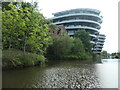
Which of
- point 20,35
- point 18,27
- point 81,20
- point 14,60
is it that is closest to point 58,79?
point 14,60

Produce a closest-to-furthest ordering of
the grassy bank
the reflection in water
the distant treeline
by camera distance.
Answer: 1. the reflection in water
2. the grassy bank
3. the distant treeline

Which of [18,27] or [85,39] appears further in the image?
[85,39]

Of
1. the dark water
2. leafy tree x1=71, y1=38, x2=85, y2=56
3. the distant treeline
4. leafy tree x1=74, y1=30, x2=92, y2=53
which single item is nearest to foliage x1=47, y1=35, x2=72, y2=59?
leafy tree x1=71, y1=38, x2=85, y2=56

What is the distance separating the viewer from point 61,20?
241 feet

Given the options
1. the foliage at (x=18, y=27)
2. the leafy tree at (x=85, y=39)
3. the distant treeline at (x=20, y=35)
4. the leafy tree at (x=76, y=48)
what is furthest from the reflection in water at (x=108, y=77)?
the leafy tree at (x=85, y=39)

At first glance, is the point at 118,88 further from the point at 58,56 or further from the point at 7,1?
the point at 58,56

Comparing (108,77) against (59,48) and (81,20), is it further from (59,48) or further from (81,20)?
(81,20)

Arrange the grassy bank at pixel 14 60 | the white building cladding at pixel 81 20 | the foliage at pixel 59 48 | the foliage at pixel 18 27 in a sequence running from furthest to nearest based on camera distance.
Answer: the white building cladding at pixel 81 20, the foliage at pixel 59 48, the foliage at pixel 18 27, the grassy bank at pixel 14 60

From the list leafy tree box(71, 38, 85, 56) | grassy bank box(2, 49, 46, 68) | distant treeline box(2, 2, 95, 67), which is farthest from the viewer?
leafy tree box(71, 38, 85, 56)

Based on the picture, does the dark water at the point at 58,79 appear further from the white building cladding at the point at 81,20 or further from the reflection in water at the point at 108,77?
the white building cladding at the point at 81,20

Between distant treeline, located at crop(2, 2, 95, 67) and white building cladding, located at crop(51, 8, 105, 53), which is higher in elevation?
white building cladding, located at crop(51, 8, 105, 53)

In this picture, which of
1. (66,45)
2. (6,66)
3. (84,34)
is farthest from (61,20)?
(6,66)

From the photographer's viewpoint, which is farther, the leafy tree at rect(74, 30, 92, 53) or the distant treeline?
the leafy tree at rect(74, 30, 92, 53)

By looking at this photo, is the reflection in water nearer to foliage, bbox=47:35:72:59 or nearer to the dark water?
the dark water
